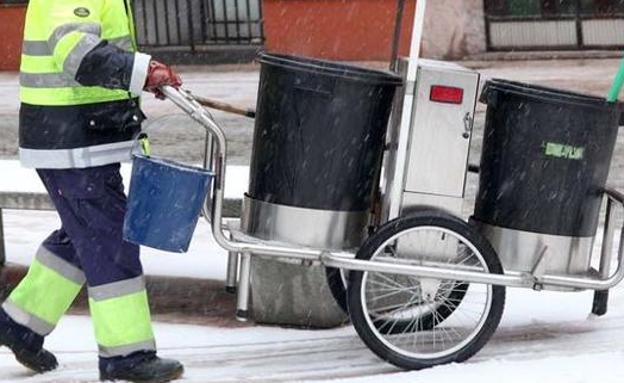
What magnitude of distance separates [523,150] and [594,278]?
1.89 feet

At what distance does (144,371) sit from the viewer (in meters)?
4.77

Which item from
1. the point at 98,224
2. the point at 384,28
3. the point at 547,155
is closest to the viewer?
the point at 98,224

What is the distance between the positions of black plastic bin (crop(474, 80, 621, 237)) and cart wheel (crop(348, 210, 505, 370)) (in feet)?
0.84

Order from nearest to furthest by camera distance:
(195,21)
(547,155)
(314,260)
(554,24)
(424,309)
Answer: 1. (314,260)
2. (547,155)
3. (424,309)
4. (554,24)
5. (195,21)

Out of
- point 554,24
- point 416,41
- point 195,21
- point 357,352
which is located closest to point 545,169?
point 416,41

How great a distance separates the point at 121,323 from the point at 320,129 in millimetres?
1015

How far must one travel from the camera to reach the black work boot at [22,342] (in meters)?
4.95

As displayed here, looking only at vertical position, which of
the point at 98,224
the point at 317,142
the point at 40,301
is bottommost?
the point at 40,301

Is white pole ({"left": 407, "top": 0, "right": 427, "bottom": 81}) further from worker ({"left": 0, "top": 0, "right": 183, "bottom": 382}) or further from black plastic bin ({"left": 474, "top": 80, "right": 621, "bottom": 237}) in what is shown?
worker ({"left": 0, "top": 0, "right": 183, "bottom": 382})

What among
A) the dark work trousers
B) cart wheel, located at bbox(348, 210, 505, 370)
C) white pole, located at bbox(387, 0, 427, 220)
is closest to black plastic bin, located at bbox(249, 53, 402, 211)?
white pole, located at bbox(387, 0, 427, 220)

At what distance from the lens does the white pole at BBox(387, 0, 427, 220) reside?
15.9 feet

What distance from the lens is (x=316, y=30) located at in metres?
16.8

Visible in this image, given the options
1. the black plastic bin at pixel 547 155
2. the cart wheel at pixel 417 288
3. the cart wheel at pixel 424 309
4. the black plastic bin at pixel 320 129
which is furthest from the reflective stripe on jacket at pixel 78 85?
the black plastic bin at pixel 547 155

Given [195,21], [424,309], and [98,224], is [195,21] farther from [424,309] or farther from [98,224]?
[98,224]
